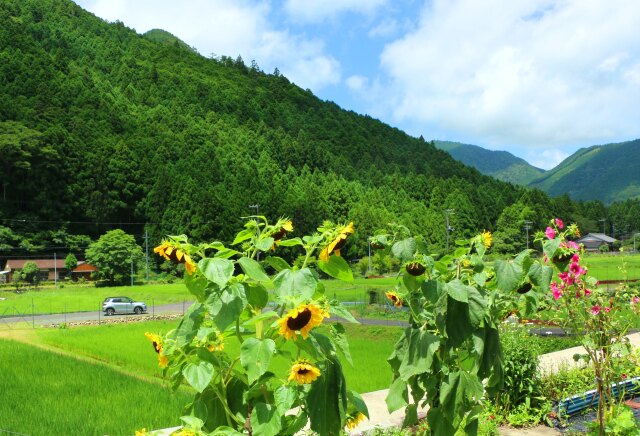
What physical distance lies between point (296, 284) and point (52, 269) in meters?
56.4

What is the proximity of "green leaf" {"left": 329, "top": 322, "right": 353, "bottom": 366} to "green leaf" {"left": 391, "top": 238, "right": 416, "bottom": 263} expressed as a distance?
0.62 meters

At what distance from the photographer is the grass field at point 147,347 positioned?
9.92 metres

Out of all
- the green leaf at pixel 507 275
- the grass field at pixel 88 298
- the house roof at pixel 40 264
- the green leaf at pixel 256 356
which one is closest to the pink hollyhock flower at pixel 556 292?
the green leaf at pixel 507 275

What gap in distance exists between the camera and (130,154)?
66.8 meters

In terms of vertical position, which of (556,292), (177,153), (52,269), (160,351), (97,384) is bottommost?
(97,384)

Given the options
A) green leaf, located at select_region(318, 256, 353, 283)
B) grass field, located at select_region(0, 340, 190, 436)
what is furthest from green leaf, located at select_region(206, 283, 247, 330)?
grass field, located at select_region(0, 340, 190, 436)

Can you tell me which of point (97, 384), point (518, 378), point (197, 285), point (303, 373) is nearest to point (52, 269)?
point (97, 384)

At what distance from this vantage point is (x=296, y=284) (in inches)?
78.9

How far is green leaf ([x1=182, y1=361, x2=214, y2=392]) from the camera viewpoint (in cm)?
200

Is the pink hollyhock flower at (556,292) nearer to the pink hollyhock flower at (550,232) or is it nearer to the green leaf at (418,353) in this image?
the pink hollyhock flower at (550,232)

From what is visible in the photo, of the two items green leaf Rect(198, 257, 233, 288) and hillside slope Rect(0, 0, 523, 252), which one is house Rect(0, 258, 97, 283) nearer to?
hillside slope Rect(0, 0, 523, 252)

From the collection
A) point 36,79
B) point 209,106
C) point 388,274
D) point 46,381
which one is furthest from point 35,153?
point 46,381

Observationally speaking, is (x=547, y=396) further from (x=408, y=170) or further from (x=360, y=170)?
(x=408, y=170)

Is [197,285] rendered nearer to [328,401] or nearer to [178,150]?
[328,401]
